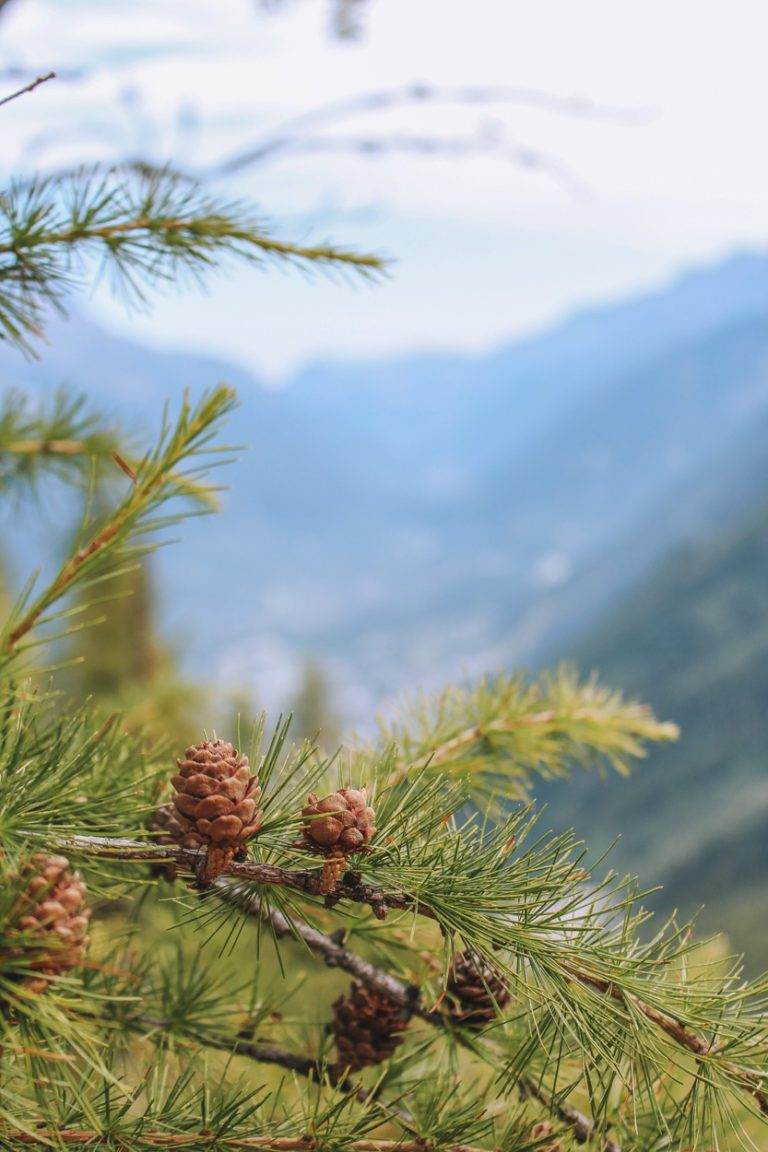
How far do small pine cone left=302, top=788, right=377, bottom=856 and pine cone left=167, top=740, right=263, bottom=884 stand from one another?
0.05 meters

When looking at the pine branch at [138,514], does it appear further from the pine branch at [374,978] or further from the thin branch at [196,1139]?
the thin branch at [196,1139]

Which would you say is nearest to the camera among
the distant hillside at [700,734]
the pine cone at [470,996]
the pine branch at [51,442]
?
the pine cone at [470,996]

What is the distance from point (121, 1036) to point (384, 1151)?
0.37 m

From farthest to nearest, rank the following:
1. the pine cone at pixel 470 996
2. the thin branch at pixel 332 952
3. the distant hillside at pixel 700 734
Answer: the distant hillside at pixel 700 734
the pine cone at pixel 470 996
the thin branch at pixel 332 952

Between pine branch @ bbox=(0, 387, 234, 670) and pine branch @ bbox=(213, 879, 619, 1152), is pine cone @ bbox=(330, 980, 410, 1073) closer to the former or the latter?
pine branch @ bbox=(213, 879, 619, 1152)

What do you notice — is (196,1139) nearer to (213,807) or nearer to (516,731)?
(213,807)

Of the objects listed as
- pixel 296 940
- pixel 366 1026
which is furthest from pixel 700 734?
pixel 296 940

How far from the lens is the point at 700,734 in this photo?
84.1m

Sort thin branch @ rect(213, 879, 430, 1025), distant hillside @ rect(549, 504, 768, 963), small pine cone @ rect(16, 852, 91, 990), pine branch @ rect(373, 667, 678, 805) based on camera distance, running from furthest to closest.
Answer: distant hillside @ rect(549, 504, 768, 963), pine branch @ rect(373, 667, 678, 805), thin branch @ rect(213, 879, 430, 1025), small pine cone @ rect(16, 852, 91, 990)

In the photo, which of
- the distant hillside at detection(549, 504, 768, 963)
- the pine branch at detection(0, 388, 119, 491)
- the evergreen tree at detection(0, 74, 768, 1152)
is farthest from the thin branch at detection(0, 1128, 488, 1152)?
the distant hillside at detection(549, 504, 768, 963)

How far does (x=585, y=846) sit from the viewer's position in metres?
0.83

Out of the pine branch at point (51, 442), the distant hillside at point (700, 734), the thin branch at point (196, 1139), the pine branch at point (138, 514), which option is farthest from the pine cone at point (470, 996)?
the distant hillside at point (700, 734)

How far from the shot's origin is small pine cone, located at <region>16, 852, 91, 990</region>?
691mm

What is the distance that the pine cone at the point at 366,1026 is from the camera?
3.34ft
